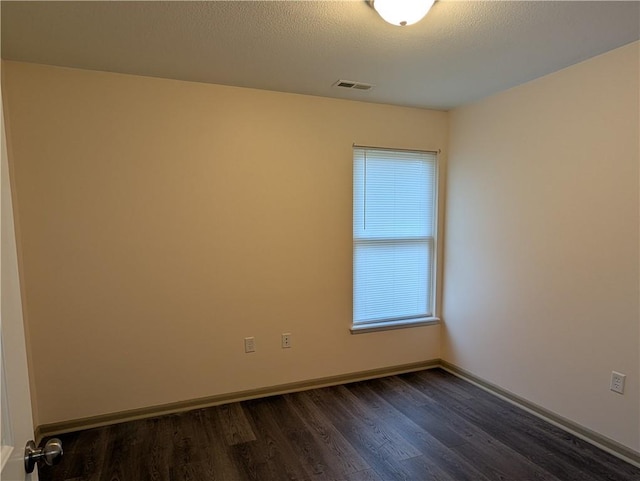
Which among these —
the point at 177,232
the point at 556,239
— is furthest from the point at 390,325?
the point at 177,232

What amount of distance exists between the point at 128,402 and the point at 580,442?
3018mm

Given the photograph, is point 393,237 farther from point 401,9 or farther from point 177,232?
point 401,9

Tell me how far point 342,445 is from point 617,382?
1.69 meters

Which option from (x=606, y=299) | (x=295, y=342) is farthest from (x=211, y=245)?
(x=606, y=299)

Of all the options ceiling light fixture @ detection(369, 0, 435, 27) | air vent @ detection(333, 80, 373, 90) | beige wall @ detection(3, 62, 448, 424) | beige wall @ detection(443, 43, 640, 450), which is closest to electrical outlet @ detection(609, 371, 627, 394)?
beige wall @ detection(443, 43, 640, 450)

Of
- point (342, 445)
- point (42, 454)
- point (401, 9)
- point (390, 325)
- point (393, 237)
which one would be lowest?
point (342, 445)

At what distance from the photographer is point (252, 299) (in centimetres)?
286

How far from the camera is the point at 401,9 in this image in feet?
5.27

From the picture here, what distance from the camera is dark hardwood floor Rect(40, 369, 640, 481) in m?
2.04

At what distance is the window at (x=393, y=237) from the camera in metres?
3.17

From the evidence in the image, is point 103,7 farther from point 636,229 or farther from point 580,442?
A: point 580,442

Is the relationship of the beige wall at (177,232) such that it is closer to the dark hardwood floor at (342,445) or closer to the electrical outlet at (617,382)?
the dark hardwood floor at (342,445)

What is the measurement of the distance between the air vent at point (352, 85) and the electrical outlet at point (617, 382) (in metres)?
2.45

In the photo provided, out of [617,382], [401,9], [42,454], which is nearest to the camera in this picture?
[42,454]
